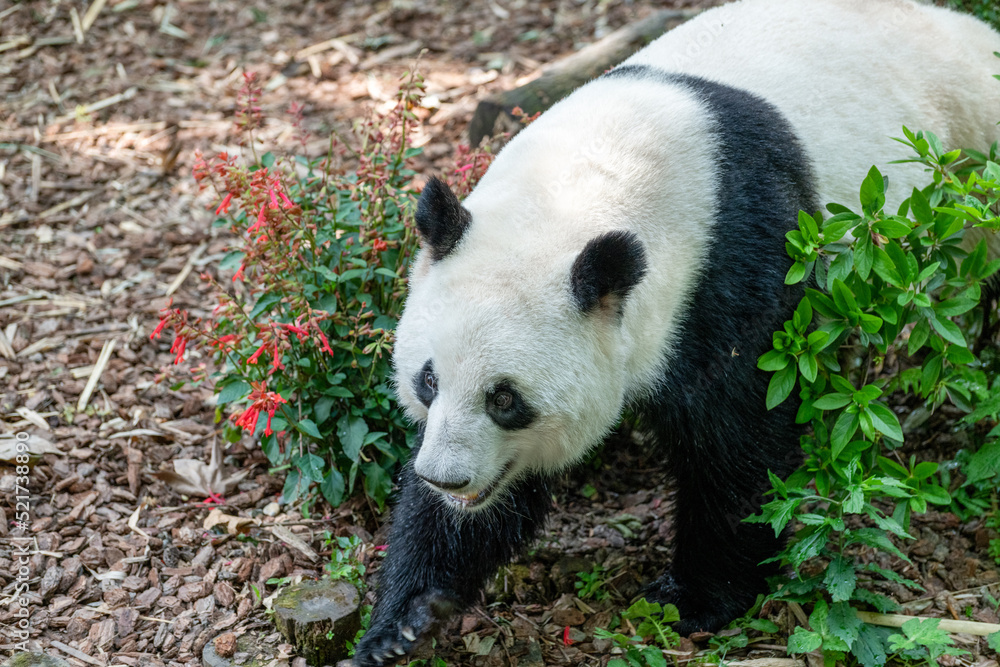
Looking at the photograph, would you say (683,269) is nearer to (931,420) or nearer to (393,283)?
(393,283)

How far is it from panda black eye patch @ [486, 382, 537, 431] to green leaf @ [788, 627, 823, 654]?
1.27 meters

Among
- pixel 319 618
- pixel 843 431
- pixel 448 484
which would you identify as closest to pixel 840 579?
pixel 843 431

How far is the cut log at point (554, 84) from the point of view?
555 centimetres

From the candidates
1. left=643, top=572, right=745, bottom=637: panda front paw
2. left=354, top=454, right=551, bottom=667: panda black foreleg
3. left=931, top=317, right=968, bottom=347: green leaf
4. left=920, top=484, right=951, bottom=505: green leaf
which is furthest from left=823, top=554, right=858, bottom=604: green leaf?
left=354, top=454, right=551, bottom=667: panda black foreleg

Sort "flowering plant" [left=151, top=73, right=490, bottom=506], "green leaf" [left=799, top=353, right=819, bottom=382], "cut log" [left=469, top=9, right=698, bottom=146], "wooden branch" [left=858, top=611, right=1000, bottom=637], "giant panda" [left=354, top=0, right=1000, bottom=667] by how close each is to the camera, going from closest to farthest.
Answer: "giant panda" [left=354, top=0, right=1000, bottom=667]
"green leaf" [left=799, top=353, right=819, bottom=382]
"wooden branch" [left=858, top=611, right=1000, bottom=637]
"flowering plant" [left=151, top=73, right=490, bottom=506]
"cut log" [left=469, top=9, right=698, bottom=146]

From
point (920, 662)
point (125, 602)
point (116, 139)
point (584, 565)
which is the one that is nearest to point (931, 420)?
point (920, 662)

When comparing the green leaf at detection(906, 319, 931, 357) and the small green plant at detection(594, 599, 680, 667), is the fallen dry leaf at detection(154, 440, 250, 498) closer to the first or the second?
the small green plant at detection(594, 599, 680, 667)

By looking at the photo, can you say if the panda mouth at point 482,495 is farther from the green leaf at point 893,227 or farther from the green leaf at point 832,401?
the green leaf at point 893,227

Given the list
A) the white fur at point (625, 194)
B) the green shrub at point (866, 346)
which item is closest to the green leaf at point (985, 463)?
the green shrub at point (866, 346)

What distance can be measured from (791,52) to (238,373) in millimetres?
2749

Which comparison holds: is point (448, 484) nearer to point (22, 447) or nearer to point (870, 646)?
point (870, 646)

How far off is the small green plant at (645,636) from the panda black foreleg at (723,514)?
167mm

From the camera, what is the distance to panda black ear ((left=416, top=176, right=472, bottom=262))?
3.04 meters

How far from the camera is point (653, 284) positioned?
3.15 metres
